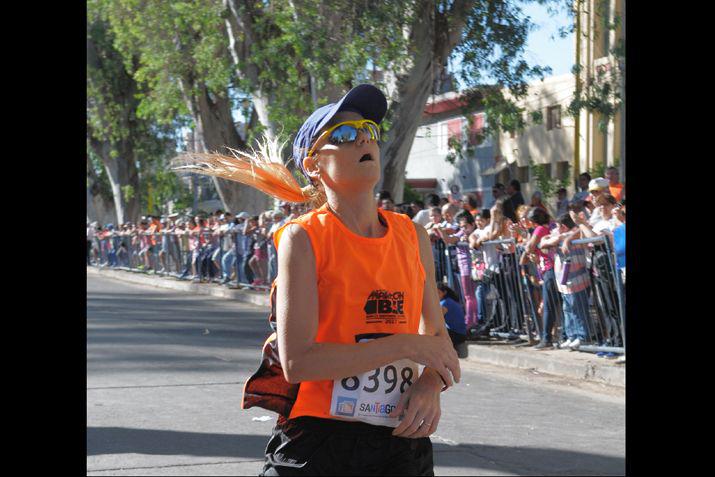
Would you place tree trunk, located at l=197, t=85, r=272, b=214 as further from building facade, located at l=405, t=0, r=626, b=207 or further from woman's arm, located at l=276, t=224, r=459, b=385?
woman's arm, located at l=276, t=224, r=459, b=385

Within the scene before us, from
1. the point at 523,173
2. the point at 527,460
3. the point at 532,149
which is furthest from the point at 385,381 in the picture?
the point at 523,173

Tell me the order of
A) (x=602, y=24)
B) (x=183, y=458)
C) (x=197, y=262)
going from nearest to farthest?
(x=183, y=458) → (x=602, y=24) → (x=197, y=262)

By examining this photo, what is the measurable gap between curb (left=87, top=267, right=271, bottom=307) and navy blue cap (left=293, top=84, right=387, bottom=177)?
12779 millimetres

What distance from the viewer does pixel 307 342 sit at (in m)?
2.82

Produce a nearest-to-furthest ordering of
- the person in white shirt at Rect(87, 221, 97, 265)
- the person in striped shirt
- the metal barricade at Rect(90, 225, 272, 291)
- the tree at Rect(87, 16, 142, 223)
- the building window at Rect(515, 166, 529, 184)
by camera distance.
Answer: the person in striped shirt → the metal barricade at Rect(90, 225, 272, 291) → the tree at Rect(87, 16, 142, 223) → the building window at Rect(515, 166, 529, 184) → the person in white shirt at Rect(87, 221, 97, 265)

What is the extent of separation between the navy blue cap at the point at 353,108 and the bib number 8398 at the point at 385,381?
665 mm

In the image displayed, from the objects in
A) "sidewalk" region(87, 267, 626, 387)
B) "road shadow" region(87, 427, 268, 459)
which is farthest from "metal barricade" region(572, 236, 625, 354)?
"road shadow" region(87, 427, 268, 459)

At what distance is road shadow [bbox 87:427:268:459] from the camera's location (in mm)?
6750
